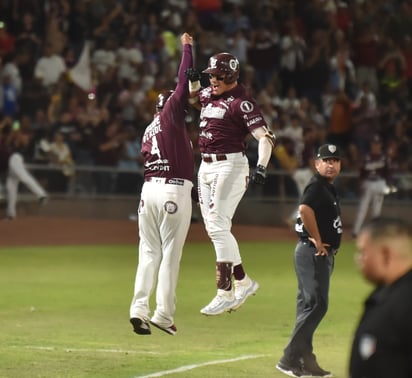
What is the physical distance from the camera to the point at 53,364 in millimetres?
10336

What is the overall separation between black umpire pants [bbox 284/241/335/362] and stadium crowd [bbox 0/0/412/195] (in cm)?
1376

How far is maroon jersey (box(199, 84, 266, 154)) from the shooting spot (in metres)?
11.9

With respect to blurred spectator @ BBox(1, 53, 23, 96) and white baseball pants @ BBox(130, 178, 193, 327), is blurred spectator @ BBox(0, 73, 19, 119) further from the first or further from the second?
white baseball pants @ BBox(130, 178, 193, 327)

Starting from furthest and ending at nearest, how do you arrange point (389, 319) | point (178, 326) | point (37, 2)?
point (37, 2)
point (178, 326)
point (389, 319)

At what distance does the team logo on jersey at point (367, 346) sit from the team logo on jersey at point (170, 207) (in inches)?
241

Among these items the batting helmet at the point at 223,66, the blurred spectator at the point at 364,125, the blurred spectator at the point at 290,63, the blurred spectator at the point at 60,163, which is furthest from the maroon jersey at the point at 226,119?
the blurred spectator at the point at 290,63

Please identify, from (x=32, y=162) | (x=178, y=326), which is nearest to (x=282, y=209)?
(x=32, y=162)

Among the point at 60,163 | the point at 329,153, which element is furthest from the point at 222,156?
the point at 60,163

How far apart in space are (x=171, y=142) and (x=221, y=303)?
6.57 feet

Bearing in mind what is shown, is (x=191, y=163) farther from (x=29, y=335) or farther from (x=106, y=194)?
(x=106, y=194)

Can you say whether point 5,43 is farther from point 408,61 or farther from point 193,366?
point 193,366

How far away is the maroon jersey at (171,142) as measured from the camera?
11.0 m

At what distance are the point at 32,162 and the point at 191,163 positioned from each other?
45.6 feet

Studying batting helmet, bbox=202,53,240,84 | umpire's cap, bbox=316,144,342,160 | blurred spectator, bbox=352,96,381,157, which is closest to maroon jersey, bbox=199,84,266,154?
batting helmet, bbox=202,53,240,84
